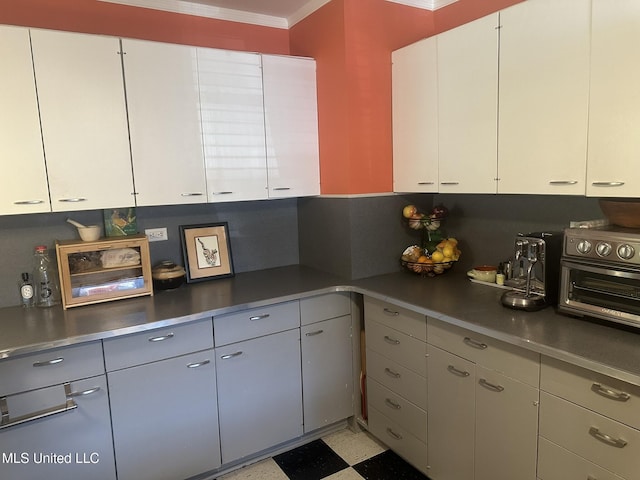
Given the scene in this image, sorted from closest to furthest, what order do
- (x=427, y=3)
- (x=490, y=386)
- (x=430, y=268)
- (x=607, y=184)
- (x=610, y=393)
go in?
(x=610, y=393)
(x=607, y=184)
(x=490, y=386)
(x=430, y=268)
(x=427, y=3)

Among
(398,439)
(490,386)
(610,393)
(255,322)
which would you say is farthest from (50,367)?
(610,393)

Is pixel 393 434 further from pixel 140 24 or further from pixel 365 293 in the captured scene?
pixel 140 24

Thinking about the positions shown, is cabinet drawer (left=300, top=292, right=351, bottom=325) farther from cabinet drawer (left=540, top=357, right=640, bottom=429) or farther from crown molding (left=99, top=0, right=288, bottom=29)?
crown molding (left=99, top=0, right=288, bottom=29)

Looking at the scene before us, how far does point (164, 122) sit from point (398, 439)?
2.03 m

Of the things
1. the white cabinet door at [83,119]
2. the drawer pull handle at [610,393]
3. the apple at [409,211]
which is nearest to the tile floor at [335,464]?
the drawer pull handle at [610,393]

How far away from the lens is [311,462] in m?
2.35

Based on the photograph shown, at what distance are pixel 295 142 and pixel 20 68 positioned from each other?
1366 mm

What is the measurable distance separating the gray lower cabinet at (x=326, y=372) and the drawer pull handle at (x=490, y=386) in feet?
2.91

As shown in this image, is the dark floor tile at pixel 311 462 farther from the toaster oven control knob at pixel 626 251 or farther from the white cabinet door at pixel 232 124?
the toaster oven control knob at pixel 626 251

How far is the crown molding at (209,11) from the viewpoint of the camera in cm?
244

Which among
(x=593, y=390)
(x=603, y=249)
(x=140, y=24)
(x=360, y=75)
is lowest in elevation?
(x=593, y=390)

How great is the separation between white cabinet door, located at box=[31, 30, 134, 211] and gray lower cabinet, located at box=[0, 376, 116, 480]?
32.7 inches

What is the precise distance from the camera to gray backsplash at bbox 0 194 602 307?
2.23 meters

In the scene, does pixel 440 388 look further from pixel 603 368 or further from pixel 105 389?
pixel 105 389
